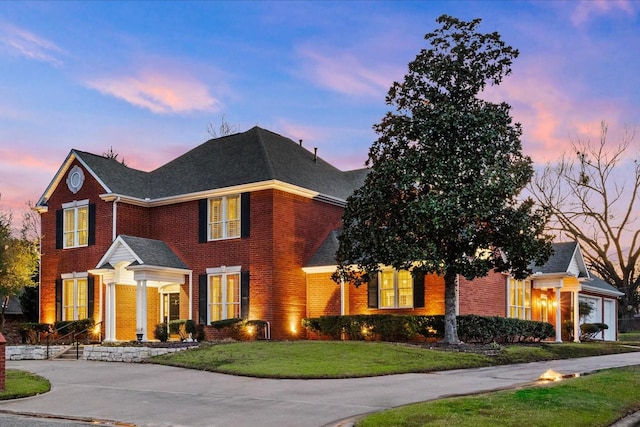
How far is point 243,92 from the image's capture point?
3150 cm

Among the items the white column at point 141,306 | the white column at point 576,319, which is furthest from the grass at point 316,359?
the white column at point 576,319

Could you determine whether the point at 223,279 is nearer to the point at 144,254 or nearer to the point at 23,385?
the point at 144,254

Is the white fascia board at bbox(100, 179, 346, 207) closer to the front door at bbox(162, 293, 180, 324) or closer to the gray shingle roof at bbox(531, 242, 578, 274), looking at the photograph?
the front door at bbox(162, 293, 180, 324)

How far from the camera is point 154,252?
96.6 feet

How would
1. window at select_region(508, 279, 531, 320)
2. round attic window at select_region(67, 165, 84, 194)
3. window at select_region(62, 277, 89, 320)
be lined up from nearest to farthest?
window at select_region(62, 277, 89, 320) → window at select_region(508, 279, 531, 320) → round attic window at select_region(67, 165, 84, 194)

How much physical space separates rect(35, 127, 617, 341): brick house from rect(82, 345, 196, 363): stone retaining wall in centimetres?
291

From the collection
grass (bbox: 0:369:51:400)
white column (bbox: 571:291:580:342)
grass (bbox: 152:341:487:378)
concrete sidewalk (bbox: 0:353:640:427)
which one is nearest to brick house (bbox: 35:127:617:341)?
white column (bbox: 571:291:580:342)

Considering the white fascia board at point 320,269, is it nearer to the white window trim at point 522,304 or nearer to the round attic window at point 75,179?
the white window trim at point 522,304

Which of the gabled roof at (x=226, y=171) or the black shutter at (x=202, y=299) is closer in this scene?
the black shutter at (x=202, y=299)

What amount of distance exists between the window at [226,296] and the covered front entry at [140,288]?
114cm

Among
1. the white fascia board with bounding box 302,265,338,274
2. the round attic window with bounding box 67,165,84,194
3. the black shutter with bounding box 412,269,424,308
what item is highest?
the round attic window with bounding box 67,165,84,194

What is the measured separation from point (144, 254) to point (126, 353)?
573cm

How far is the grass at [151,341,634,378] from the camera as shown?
58.6ft

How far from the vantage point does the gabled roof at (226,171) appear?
29547 millimetres
